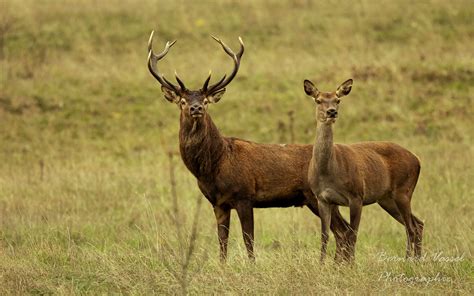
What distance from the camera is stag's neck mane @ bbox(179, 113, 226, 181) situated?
10.9 m

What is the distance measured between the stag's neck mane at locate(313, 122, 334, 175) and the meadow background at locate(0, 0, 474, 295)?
0.88 metres

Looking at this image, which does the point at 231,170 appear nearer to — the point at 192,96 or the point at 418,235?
the point at 192,96

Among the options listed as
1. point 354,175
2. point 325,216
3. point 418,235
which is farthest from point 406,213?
point 325,216

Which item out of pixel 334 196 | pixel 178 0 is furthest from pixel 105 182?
pixel 178 0

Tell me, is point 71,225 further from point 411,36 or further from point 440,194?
point 411,36

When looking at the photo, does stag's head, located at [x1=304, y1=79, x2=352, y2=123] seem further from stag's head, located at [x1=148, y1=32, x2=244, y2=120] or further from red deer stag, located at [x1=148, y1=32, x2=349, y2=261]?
stag's head, located at [x1=148, y1=32, x2=244, y2=120]

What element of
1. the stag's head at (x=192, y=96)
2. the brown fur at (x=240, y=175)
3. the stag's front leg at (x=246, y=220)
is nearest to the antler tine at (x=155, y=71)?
the stag's head at (x=192, y=96)

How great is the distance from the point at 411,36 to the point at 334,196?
640 inches

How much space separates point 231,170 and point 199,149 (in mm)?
422

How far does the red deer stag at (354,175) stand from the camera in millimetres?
10234

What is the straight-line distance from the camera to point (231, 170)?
35.8ft

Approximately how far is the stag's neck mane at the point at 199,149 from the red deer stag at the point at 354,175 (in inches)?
44.4

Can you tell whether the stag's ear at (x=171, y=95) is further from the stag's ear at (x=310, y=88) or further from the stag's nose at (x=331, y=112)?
the stag's nose at (x=331, y=112)

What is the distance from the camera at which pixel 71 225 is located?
1267cm
